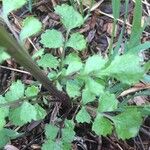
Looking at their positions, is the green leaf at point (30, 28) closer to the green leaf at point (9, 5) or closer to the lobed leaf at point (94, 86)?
the green leaf at point (9, 5)

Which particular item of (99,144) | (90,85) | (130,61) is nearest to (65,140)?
(99,144)

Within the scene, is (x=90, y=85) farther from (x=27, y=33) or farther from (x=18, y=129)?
(x=18, y=129)

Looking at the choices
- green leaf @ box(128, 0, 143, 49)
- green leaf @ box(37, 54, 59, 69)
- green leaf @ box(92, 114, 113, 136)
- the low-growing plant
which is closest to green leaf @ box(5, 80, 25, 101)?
the low-growing plant

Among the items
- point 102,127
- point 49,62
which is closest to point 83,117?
point 102,127

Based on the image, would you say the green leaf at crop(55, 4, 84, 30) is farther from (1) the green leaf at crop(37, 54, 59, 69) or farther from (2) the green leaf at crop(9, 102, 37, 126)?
(2) the green leaf at crop(9, 102, 37, 126)

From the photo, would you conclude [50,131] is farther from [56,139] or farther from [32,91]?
[32,91]
